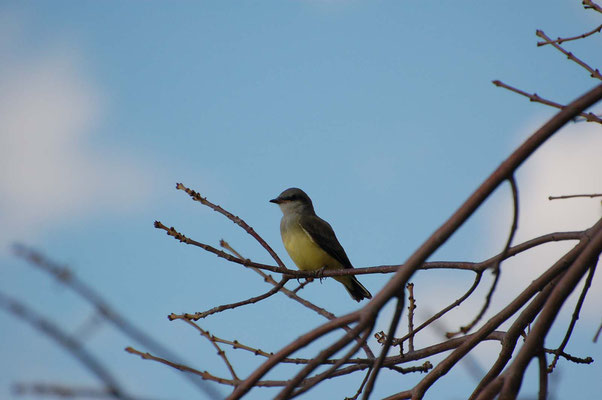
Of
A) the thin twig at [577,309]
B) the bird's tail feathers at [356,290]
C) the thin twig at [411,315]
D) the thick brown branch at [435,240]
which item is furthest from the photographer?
the bird's tail feathers at [356,290]

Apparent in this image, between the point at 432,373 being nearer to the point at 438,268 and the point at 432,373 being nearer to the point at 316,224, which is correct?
the point at 438,268

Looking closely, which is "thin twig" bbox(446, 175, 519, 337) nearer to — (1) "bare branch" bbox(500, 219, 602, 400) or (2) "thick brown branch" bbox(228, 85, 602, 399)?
(2) "thick brown branch" bbox(228, 85, 602, 399)

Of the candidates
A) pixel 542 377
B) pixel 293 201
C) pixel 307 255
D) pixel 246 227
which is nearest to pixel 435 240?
pixel 542 377

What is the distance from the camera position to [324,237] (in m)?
8.50

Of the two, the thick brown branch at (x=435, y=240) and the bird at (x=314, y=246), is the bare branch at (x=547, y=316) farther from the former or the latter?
the bird at (x=314, y=246)

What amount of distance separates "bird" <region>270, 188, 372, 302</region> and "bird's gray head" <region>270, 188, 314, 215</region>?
0.35 feet

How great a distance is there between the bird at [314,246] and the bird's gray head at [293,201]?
108 millimetres

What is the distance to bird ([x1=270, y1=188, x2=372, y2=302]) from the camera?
8.27 metres

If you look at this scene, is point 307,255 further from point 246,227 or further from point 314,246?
point 246,227

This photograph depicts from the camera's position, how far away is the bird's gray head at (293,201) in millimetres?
9172

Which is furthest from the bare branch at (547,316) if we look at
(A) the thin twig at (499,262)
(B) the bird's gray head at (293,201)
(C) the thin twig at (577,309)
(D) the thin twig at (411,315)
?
(B) the bird's gray head at (293,201)

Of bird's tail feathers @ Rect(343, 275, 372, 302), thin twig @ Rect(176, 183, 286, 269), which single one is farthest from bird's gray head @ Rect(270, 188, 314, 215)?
thin twig @ Rect(176, 183, 286, 269)

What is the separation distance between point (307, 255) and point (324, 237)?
37 cm

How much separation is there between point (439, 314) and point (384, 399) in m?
0.56
